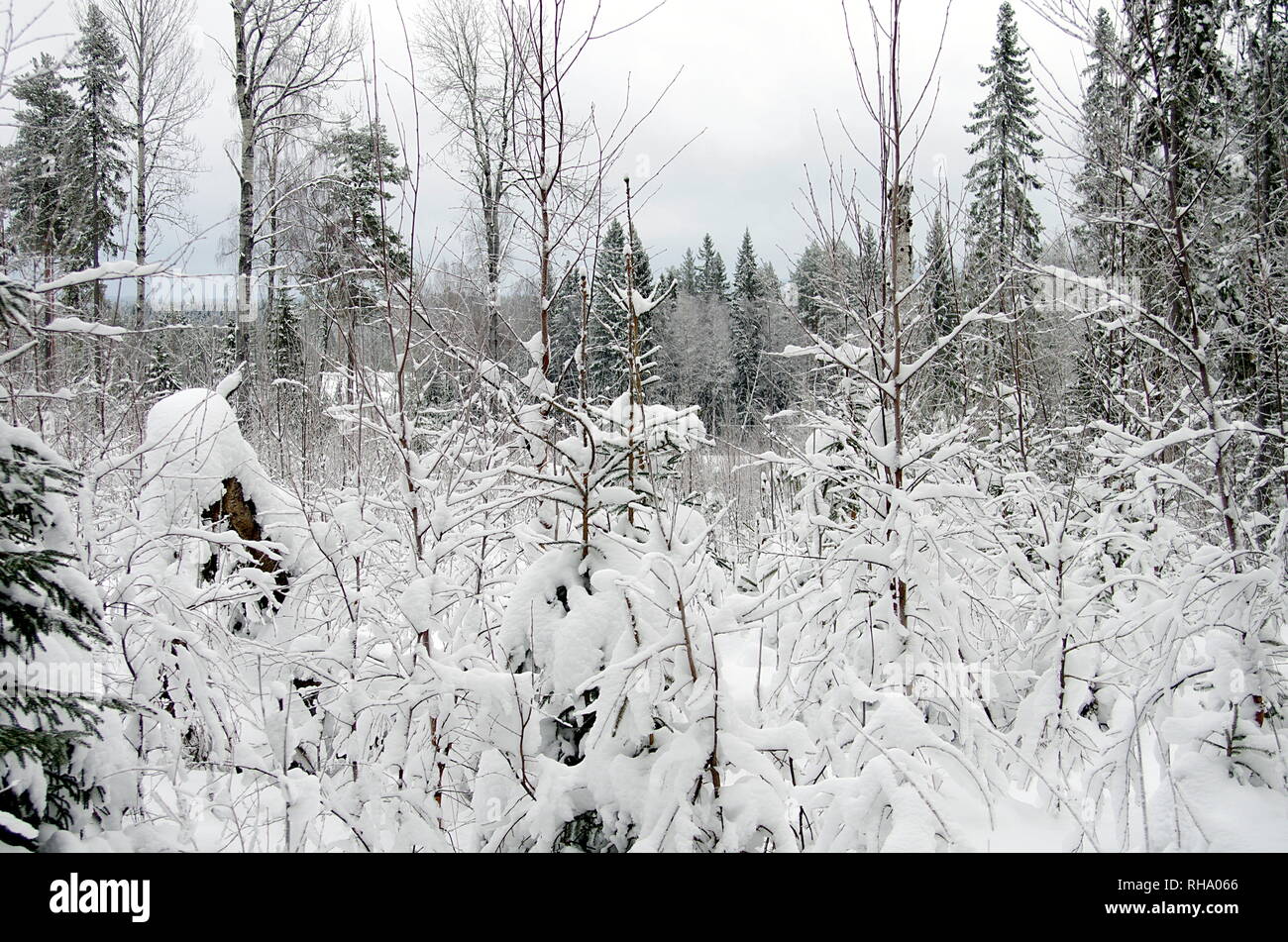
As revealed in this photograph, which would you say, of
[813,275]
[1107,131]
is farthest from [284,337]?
[1107,131]

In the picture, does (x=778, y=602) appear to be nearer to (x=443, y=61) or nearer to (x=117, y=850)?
(x=117, y=850)

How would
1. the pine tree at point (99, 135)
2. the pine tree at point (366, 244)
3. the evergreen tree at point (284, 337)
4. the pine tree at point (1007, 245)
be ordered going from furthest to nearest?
1. the evergreen tree at point (284, 337)
2. the pine tree at point (99, 135)
3. the pine tree at point (1007, 245)
4. the pine tree at point (366, 244)

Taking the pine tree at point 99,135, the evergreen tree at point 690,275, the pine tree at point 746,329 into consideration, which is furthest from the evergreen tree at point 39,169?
the evergreen tree at point 690,275

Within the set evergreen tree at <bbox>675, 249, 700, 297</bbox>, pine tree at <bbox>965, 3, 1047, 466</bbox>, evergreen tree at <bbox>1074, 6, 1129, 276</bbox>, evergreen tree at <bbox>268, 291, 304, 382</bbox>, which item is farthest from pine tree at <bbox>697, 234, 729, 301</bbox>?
evergreen tree at <bbox>1074, 6, 1129, 276</bbox>

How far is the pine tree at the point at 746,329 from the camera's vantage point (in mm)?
33547

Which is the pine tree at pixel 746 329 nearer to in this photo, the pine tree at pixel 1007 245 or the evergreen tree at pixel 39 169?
the pine tree at pixel 1007 245

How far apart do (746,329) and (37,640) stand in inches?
1441

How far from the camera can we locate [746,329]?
3666 centimetres

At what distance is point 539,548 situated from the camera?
9.14ft

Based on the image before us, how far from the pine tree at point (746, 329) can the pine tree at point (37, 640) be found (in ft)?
99.5

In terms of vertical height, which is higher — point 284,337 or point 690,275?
point 690,275

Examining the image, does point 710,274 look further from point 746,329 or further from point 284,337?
point 284,337
